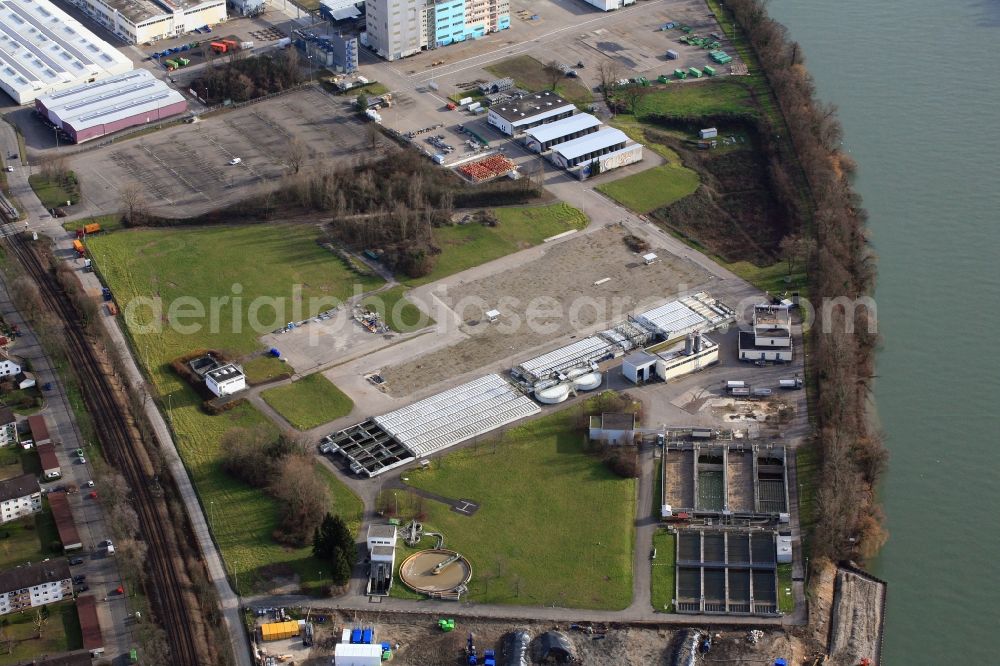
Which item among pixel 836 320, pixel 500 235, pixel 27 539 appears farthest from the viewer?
pixel 500 235

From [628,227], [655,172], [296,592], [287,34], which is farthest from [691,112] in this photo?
[296,592]

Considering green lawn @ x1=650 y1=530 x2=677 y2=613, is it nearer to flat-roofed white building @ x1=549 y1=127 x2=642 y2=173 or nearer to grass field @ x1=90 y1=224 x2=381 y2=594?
grass field @ x1=90 y1=224 x2=381 y2=594

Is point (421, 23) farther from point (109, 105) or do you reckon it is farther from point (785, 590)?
point (785, 590)

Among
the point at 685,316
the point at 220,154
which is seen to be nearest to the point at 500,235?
the point at 685,316

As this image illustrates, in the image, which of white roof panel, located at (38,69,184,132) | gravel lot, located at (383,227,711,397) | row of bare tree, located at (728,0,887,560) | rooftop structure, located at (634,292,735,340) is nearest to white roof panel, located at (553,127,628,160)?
gravel lot, located at (383,227,711,397)

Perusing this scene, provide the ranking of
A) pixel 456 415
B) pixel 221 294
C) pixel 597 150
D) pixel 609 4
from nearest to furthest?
1. pixel 456 415
2. pixel 221 294
3. pixel 597 150
4. pixel 609 4

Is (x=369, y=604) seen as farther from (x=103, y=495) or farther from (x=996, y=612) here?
(x=996, y=612)
